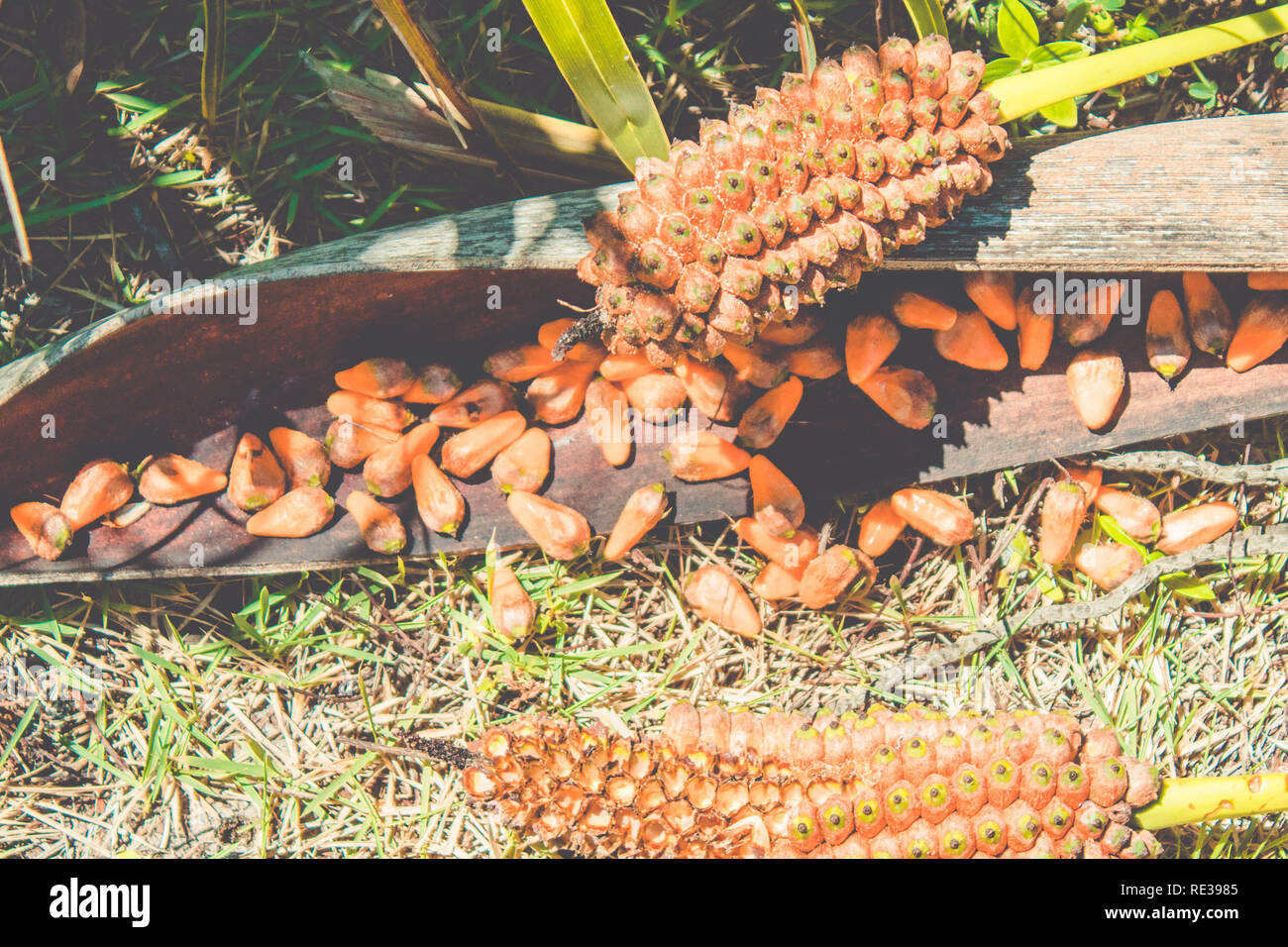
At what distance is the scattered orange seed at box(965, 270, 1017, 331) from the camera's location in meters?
1.87

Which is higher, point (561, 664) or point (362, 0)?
point (362, 0)

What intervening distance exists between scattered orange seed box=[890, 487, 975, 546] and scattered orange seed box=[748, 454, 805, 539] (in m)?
0.24

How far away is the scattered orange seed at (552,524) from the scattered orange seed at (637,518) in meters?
0.07

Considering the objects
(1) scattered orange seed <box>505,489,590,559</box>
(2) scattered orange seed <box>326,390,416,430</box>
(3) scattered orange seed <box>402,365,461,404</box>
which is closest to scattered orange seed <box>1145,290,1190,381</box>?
(1) scattered orange seed <box>505,489,590,559</box>

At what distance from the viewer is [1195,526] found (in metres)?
2.13

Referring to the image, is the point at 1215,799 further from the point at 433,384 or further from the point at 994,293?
the point at 433,384

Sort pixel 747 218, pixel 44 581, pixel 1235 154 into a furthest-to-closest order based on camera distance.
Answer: pixel 44 581 < pixel 1235 154 < pixel 747 218

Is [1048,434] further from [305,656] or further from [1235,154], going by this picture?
[305,656]

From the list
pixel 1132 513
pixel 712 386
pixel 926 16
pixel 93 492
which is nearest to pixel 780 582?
pixel 712 386

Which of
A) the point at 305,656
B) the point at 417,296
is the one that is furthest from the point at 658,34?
the point at 305,656

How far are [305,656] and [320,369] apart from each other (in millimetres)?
676

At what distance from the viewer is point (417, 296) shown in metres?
1.83

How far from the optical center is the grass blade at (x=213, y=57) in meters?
1.70

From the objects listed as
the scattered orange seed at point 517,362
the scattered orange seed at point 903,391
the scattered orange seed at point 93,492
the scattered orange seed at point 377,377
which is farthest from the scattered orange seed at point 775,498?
the scattered orange seed at point 93,492
